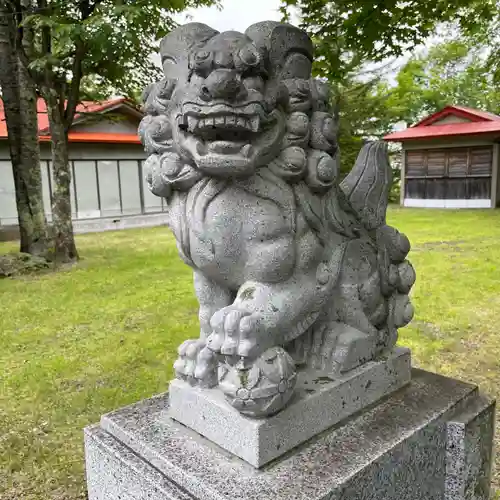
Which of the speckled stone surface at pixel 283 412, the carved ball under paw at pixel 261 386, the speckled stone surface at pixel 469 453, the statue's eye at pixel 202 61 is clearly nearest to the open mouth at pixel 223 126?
the statue's eye at pixel 202 61

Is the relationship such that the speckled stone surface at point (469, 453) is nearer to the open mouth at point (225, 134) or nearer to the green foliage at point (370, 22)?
the open mouth at point (225, 134)

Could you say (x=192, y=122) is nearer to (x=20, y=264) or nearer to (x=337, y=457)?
(x=337, y=457)

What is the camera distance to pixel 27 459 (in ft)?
8.33

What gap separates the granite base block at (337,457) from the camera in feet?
4.63

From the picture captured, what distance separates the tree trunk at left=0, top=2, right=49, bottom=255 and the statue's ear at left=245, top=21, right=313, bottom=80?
692 centimetres

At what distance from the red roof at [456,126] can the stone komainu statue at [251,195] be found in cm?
1520

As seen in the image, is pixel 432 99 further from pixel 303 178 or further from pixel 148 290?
pixel 303 178

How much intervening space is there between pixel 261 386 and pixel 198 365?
319 millimetres

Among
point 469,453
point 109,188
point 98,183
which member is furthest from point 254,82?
point 109,188

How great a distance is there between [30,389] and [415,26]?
12.1 ft

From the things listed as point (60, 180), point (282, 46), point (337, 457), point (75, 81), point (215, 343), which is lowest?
point (337, 457)

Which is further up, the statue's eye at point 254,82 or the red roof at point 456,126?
the red roof at point 456,126

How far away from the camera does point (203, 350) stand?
1666mm

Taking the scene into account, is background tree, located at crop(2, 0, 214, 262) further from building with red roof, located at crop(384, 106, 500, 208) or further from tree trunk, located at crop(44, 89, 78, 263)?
building with red roof, located at crop(384, 106, 500, 208)
